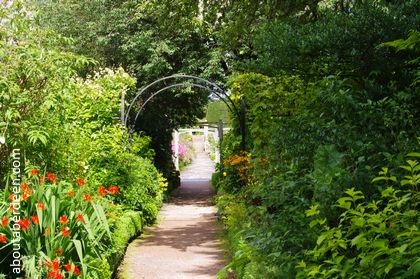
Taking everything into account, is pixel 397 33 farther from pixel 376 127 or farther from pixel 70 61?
pixel 70 61

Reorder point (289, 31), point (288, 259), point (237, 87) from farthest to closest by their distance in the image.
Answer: point (237, 87), point (289, 31), point (288, 259)

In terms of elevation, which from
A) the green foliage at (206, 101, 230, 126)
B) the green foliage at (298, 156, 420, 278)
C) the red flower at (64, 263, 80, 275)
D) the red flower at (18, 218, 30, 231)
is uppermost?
the green foliage at (206, 101, 230, 126)

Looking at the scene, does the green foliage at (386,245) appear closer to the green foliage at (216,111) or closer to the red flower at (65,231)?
the red flower at (65,231)

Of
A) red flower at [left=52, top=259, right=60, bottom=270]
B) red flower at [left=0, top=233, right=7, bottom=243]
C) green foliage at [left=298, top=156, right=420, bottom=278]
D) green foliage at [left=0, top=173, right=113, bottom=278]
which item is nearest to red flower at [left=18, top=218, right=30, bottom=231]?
green foliage at [left=0, top=173, right=113, bottom=278]

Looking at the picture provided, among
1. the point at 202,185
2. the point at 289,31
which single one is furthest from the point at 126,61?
the point at 289,31

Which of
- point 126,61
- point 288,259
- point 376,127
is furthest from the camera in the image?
point 126,61

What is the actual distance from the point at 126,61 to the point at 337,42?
1314cm

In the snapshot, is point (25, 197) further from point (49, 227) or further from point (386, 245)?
point (386, 245)

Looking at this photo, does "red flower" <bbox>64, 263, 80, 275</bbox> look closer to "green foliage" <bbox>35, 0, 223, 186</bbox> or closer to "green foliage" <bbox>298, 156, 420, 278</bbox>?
"green foliage" <bbox>298, 156, 420, 278</bbox>

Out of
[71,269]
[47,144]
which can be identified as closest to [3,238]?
[71,269]

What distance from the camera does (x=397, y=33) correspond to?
13.7ft

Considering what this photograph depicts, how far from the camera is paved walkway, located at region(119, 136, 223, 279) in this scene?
23.4 ft

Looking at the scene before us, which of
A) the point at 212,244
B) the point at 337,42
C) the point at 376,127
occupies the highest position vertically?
the point at 337,42

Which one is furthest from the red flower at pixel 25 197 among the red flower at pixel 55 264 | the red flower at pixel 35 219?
the red flower at pixel 55 264
